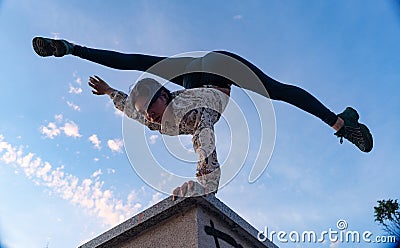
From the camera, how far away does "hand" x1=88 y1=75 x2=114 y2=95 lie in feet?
7.90

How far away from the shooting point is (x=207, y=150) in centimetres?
213

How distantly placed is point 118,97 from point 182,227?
0.89m

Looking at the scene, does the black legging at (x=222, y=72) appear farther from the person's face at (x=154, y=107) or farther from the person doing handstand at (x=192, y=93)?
the person's face at (x=154, y=107)

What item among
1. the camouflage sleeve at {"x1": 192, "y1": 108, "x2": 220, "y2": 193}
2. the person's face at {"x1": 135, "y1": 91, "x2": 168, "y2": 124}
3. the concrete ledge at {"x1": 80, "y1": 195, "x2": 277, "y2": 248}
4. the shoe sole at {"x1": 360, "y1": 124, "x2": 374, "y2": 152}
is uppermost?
the shoe sole at {"x1": 360, "y1": 124, "x2": 374, "y2": 152}

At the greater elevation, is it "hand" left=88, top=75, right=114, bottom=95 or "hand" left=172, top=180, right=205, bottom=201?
"hand" left=88, top=75, right=114, bottom=95

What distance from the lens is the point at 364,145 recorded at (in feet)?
8.10

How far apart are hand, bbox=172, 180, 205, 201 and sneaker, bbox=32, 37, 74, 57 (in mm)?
957

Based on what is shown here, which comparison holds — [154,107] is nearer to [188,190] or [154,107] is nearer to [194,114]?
[194,114]

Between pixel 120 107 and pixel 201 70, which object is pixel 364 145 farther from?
pixel 120 107

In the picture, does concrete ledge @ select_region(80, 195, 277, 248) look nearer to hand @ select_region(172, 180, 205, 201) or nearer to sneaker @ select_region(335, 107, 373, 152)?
hand @ select_region(172, 180, 205, 201)

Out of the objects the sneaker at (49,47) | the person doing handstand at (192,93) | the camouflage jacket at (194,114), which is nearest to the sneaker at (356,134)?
the person doing handstand at (192,93)

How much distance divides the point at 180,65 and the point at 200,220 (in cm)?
108

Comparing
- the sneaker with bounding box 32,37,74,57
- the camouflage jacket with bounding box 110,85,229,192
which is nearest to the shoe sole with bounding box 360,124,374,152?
the camouflage jacket with bounding box 110,85,229,192

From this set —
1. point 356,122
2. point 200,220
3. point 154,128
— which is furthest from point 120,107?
point 356,122
